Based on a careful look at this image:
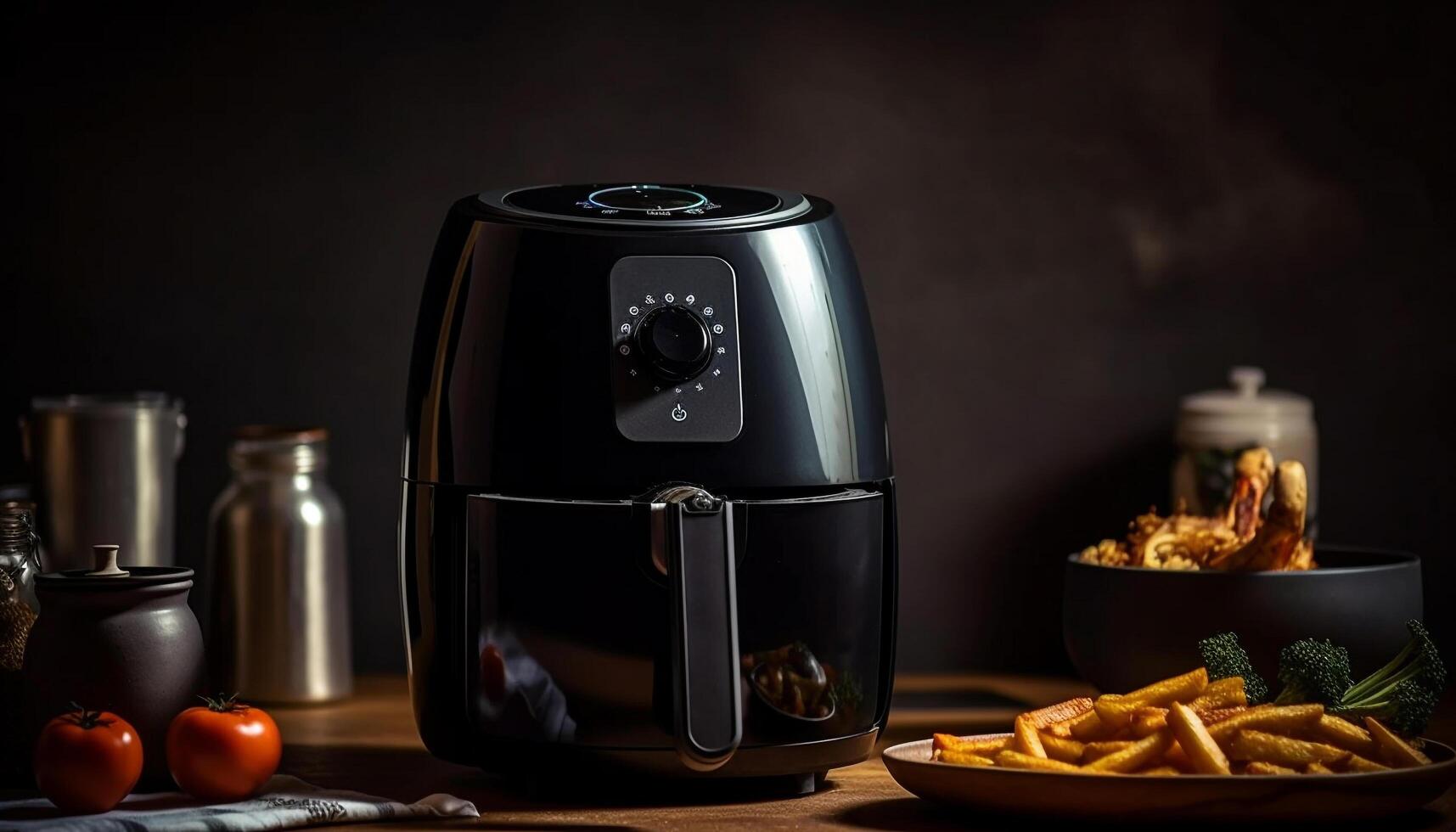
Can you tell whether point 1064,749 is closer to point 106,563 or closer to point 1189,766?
point 1189,766

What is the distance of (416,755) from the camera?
1.13 metres

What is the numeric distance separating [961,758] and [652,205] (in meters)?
0.38

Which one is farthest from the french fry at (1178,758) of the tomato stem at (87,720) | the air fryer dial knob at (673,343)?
the tomato stem at (87,720)

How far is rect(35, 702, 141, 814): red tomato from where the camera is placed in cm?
89

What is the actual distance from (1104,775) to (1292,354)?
32.1 inches

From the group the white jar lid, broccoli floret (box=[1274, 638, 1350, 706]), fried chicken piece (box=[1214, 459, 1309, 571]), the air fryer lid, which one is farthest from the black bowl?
the air fryer lid

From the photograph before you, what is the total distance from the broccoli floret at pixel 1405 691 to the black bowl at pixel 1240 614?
9 centimetres

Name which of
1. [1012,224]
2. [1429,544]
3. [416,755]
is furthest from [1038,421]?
[416,755]

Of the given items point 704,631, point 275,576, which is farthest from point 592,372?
point 275,576

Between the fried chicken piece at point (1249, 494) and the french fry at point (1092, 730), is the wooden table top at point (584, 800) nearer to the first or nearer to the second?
the french fry at point (1092, 730)

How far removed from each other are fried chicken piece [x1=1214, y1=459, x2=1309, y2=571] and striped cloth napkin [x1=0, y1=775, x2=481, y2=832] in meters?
0.60

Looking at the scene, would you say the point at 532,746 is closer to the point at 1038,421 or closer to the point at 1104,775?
the point at 1104,775

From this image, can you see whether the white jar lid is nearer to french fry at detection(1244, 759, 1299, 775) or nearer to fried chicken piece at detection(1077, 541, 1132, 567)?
fried chicken piece at detection(1077, 541, 1132, 567)

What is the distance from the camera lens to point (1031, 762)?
2.85 feet
